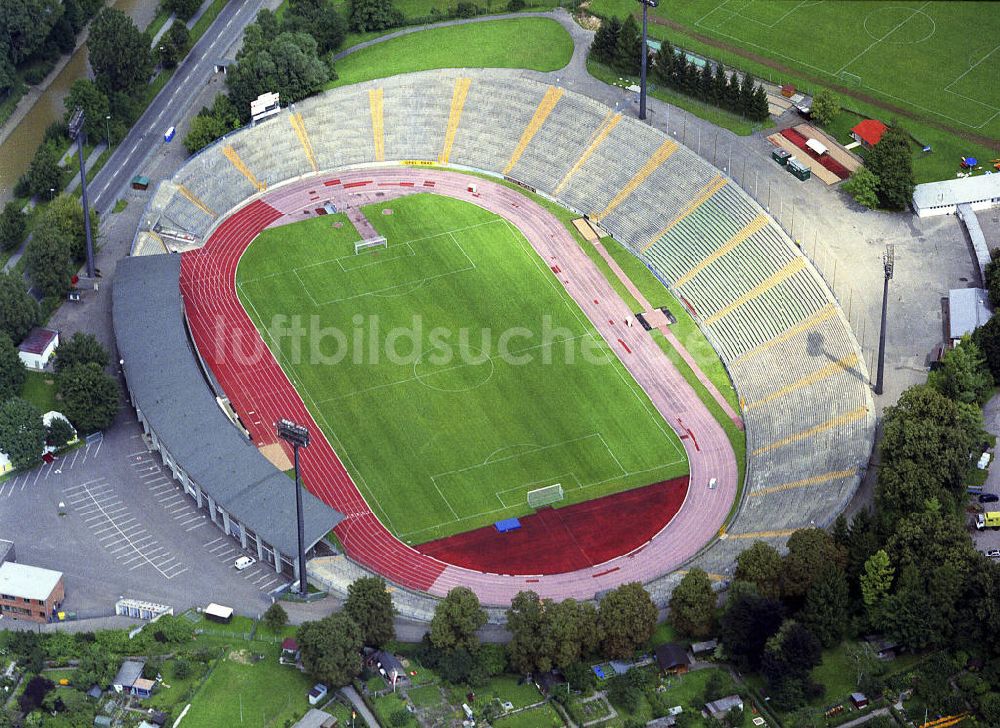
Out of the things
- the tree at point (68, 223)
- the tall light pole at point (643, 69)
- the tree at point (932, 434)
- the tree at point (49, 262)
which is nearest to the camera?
the tree at point (932, 434)

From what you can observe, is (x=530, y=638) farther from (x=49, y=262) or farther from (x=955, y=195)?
(x=955, y=195)

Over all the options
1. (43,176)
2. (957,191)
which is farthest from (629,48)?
(43,176)

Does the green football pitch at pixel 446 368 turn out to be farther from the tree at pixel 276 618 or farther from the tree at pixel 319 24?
the tree at pixel 319 24

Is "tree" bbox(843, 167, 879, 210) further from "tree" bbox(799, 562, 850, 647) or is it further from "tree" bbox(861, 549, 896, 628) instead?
"tree" bbox(799, 562, 850, 647)

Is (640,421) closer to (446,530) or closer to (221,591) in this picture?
(446,530)

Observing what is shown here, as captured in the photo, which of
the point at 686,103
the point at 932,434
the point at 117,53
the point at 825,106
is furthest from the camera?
the point at 117,53

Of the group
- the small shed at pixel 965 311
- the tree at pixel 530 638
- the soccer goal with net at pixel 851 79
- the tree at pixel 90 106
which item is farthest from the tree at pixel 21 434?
the soccer goal with net at pixel 851 79
